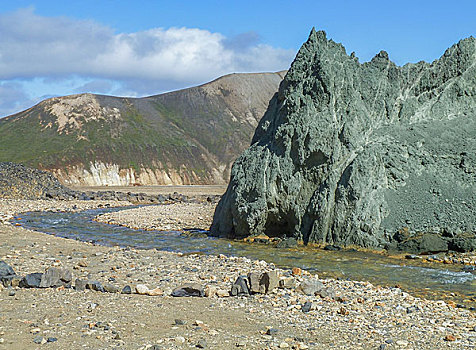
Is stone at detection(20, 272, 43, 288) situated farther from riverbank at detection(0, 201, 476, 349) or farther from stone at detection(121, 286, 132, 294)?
stone at detection(121, 286, 132, 294)

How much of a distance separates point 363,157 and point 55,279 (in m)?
13.3

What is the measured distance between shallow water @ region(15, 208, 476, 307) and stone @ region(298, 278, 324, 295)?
2620 millimetres

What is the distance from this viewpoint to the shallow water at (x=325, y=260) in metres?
13.5

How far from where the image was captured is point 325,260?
1719 centimetres

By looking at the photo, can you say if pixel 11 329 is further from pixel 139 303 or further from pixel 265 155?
pixel 265 155

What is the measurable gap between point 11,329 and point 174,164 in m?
97.0

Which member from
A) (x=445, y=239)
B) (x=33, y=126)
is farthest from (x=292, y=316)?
(x=33, y=126)

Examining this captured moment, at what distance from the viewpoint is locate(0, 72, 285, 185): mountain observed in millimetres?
93375

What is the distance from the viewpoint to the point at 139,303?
34.0 ft

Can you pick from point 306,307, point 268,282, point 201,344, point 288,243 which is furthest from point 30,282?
point 288,243

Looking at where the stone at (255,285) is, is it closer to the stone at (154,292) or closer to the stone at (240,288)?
the stone at (240,288)

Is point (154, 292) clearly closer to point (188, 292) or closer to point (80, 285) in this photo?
point (188, 292)

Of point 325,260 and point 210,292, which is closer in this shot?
point 210,292

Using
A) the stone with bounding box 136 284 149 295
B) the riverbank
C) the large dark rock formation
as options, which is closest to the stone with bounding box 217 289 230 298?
the riverbank
